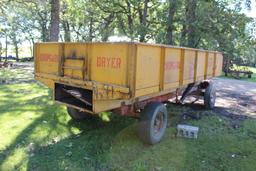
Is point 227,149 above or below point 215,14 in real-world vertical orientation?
below

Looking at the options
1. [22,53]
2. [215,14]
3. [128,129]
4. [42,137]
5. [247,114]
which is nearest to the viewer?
[42,137]

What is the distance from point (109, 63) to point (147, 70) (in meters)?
0.61

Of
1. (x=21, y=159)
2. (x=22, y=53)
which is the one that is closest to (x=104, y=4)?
(x=21, y=159)

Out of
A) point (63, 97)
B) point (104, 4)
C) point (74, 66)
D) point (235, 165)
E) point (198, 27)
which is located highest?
point (104, 4)

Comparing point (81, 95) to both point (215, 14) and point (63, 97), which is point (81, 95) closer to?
point (63, 97)

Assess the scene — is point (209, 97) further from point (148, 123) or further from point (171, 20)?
point (171, 20)

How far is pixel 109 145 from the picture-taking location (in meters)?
5.33

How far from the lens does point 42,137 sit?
223 inches

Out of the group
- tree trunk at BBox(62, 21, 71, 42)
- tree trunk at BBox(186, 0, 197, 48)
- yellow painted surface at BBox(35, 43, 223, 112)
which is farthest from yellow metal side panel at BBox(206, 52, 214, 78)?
tree trunk at BBox(62, 21, 71, 42)

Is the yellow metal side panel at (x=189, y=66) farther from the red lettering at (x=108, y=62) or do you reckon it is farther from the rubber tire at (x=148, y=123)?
the red lettering at (x=108, y=62)

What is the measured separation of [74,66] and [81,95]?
0.53 m

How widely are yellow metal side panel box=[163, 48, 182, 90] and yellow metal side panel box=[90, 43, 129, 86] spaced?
3.42 feet

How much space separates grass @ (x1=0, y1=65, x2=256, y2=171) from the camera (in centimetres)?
464

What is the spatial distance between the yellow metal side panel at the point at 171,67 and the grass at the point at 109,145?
112 cm
